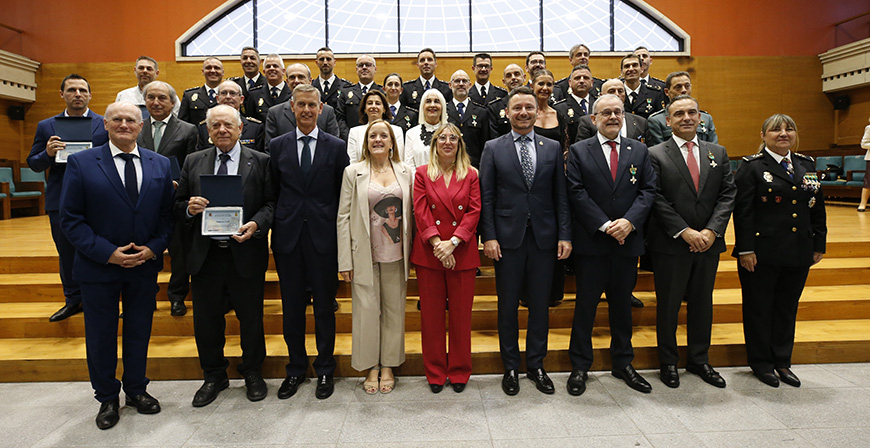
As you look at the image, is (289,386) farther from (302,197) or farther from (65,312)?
(65,312)

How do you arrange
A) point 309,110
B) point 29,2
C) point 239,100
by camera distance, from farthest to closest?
point 29,2 < point 239,100 < point 309,110

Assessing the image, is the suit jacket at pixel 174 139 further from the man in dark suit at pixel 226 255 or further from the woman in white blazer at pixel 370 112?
the woman in white blazer at pixel 370 112

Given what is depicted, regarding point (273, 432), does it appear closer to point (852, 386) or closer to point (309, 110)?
point (309, 110)

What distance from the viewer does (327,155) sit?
2912 mm

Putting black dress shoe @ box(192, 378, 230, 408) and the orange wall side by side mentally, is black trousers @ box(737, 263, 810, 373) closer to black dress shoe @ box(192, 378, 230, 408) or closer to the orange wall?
black dress shoe @ box(192, 378, 230, 408)

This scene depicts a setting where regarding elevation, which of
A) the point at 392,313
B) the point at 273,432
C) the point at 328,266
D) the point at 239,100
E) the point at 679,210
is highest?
the point at 239,100

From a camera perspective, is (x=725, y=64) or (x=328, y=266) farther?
(x=725, y=64)

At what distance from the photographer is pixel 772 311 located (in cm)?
306

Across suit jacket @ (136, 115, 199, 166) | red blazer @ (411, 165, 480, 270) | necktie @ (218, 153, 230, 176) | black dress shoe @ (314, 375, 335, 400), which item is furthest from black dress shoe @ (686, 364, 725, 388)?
suit jacket @ (136, 115, 199, 166)

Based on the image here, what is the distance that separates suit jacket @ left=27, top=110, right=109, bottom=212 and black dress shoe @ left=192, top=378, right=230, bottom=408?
70.9 inches

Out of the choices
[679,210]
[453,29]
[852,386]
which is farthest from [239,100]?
[453,29]

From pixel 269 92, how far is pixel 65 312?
258 cm

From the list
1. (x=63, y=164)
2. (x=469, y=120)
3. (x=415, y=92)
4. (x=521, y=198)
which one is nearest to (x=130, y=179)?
(x=63, y=164)

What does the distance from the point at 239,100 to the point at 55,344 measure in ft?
7.43
